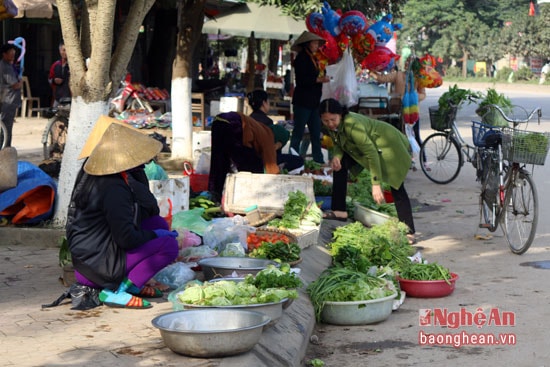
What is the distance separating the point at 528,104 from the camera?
121 feet

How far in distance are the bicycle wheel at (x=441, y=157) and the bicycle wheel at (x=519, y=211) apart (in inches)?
162

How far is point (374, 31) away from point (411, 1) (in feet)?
215

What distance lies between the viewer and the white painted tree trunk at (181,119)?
1448 centimetres

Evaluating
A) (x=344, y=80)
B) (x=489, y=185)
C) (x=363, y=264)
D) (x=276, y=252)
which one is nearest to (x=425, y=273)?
(x=363, y=264)

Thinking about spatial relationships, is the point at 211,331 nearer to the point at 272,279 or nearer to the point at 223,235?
the point at 272,279

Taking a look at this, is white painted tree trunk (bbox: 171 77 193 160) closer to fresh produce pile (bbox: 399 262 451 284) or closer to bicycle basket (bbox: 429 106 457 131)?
bicycle basket (bbox: 429 106 457 131)

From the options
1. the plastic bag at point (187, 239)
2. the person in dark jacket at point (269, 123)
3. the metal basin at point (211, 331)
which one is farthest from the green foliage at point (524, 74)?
the metal basin at point (211, 331)

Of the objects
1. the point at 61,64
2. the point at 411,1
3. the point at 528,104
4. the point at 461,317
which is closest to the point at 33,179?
the point at 461,317

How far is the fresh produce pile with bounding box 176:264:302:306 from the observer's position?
19.7 ft

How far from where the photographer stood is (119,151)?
636 centimetres

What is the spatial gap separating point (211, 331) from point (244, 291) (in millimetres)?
1005

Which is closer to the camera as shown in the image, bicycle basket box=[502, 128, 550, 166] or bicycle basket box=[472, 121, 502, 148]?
bicycle basket box=[502, 128, 550, 166]

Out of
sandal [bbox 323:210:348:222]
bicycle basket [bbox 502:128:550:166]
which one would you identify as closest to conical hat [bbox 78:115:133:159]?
sandal [bbox 323:210:348:222]

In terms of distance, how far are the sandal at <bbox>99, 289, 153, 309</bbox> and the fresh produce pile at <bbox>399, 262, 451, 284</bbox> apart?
2677 mm
